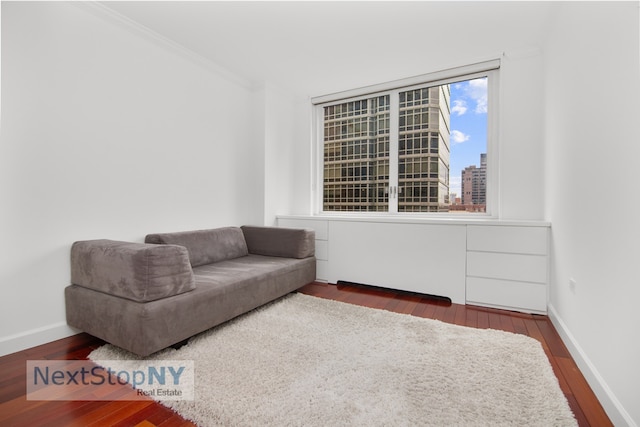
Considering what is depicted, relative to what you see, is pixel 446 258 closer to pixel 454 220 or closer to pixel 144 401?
pixel 454 220

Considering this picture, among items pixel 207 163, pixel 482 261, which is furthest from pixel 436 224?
pixel 207 163

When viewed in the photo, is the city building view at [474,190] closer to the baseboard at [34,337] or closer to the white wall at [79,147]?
the white wall at [79,147]

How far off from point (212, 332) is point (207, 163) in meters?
1.86

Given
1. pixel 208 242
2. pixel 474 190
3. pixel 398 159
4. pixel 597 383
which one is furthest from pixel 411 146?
pixel 597 383

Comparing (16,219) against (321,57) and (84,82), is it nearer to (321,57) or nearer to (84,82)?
(84,82)

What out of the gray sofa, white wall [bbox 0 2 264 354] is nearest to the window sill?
the gray sofa

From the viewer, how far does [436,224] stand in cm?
298

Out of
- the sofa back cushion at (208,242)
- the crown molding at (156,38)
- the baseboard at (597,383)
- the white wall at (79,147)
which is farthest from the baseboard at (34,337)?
the baseboard at (597,383)

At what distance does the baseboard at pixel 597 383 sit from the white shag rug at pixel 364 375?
156mm

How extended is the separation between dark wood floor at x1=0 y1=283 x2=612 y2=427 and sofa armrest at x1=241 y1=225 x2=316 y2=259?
928 millimetres

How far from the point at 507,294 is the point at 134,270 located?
3000mm

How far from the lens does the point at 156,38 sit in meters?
2.69

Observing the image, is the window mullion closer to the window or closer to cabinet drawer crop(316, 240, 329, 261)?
the window

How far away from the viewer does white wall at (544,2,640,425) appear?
121 centimetres
